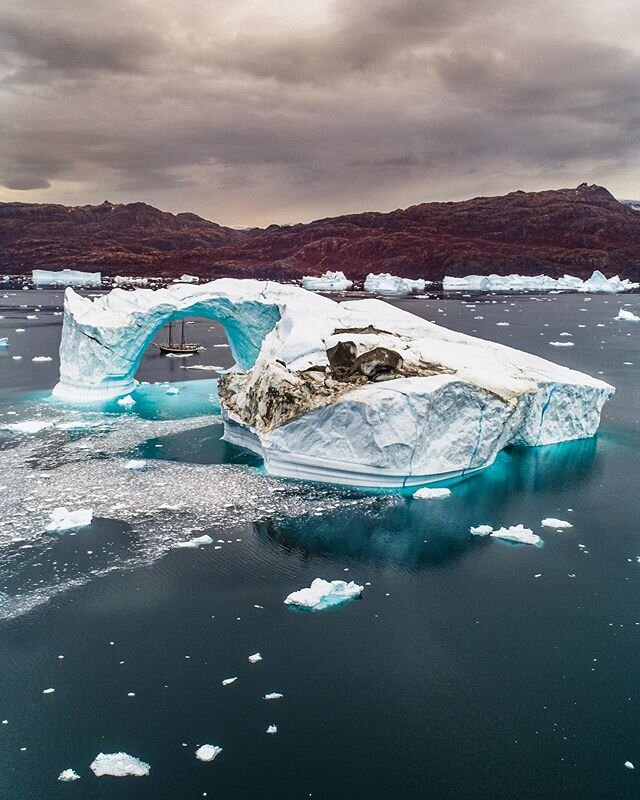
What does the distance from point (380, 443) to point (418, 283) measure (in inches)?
2793

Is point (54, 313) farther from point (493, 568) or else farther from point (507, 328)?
point (493, 568)

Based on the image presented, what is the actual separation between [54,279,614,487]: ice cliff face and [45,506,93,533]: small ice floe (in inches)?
151

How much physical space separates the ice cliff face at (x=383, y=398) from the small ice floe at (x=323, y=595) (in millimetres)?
3827

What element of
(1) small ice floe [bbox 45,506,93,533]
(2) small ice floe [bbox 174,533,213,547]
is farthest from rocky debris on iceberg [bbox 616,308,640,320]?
(1) small ice floe [bbox 45,506,93,533]

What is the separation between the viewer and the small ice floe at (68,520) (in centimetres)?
1037

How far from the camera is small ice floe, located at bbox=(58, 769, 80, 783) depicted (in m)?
5.82

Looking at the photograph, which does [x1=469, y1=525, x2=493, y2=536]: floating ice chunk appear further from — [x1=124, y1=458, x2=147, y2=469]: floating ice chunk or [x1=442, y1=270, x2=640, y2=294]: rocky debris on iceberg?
[x1=442, y1=270, x2=640, y2=294]: rocky debris on iceberg

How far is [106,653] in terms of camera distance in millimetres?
7555

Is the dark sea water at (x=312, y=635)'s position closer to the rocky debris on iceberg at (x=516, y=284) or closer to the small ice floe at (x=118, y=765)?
the small ice floe at (x=118, y=765)

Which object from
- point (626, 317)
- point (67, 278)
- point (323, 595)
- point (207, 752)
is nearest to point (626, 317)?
point (626, 317)

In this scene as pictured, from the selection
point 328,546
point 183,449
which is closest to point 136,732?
point 328,546

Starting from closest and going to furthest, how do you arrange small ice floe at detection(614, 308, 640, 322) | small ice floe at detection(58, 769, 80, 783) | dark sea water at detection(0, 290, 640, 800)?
small ice floe at detection(58, 769, 80, 783) < dark sea water at detection(0, 290, 640, 800) < small ice floe at detection(614, 308, 640, 322)

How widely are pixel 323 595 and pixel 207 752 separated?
2.88 metres

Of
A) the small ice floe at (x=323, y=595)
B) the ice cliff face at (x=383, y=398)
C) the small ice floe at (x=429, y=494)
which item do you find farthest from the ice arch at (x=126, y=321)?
the small ice floe at (x=323, y=595)
